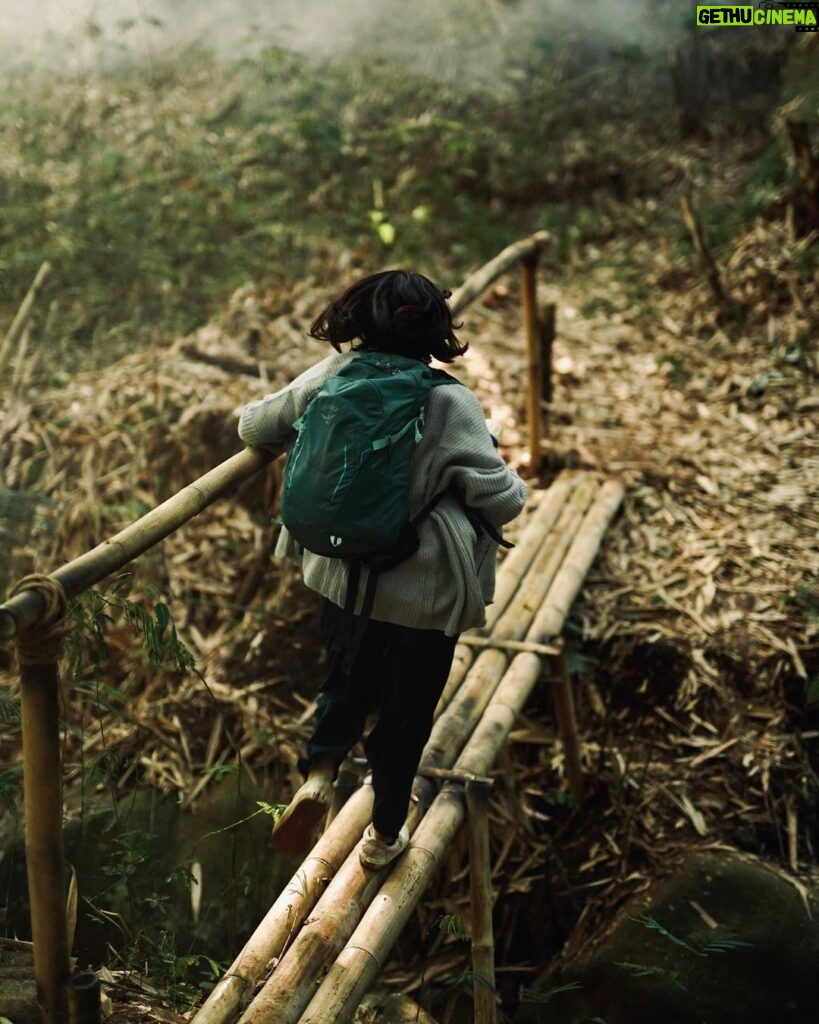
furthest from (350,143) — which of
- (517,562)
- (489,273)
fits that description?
(517,562)

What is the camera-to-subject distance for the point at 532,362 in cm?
466

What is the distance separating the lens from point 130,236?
6.84 metres

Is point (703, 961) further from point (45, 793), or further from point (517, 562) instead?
point (45, 793)

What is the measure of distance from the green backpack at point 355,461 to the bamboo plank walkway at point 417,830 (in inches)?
37.4

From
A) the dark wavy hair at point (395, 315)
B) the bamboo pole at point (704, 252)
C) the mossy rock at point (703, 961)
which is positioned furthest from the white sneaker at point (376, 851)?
the bamboo pole at point (704, 252)

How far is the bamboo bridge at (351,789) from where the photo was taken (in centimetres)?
158

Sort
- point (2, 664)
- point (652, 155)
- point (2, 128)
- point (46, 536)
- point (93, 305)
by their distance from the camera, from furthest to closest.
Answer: point (2, 128) < point (652, 155) < point (93, 305) < point (46, 536) < point (2, 664)

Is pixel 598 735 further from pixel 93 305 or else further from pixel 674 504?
pixel 93 305

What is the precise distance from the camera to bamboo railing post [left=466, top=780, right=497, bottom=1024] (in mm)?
2613

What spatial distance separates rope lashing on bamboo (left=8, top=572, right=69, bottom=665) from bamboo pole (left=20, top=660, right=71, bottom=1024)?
0.02 meters

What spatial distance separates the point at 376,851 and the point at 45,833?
1.06 m

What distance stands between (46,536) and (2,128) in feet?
16.9

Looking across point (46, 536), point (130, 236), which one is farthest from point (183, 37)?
point (46, 536)

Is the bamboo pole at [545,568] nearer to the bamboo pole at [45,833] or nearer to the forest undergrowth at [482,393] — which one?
the forest undergrowth at [482,393]
